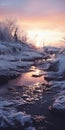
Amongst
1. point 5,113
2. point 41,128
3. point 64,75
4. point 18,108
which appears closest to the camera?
point 41,128

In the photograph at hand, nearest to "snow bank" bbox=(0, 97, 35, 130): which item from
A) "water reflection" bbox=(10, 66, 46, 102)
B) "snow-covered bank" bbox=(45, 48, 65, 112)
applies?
"snow-covered bank" bbox=(45, 48, 65, 112)

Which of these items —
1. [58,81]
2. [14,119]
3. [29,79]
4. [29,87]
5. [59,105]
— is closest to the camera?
[14,119]

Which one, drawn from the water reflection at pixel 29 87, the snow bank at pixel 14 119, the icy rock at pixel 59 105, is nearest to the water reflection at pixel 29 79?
the water reflection at pixel 29 87

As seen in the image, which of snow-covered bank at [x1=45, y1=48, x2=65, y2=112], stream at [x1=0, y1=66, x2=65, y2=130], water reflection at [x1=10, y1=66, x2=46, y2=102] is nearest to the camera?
stream at [x1=0, y1=66, x2=65, y2=130]

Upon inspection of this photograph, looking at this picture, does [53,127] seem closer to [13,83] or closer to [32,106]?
[32,106]

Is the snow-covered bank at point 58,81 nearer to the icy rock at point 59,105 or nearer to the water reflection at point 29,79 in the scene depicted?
the icy rock at point 59,105

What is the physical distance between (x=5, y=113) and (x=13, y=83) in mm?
13154

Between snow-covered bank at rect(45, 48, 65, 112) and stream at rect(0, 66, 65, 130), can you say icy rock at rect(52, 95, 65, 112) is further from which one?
stream at rect(0, 66, 65, 130)

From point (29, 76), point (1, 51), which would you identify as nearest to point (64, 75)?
point (29, 76)

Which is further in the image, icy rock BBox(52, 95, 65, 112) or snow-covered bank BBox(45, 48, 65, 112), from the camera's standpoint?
snow-covered bank BBox(45, 48, 65, 112)

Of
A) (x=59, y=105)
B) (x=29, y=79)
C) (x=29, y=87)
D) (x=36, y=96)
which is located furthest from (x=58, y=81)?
(x=59, y=105)

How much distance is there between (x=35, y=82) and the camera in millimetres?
34250

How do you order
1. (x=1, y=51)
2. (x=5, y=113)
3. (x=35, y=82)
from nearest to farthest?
(x=5, y=113) → (x=35, y=82) → (x=1, y=51)

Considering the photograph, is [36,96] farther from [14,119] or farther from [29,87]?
[14,119]
